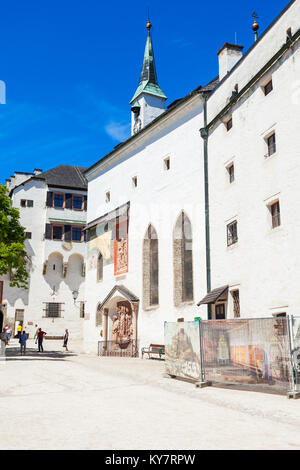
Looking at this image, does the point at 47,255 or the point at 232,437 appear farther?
the point at 47,255

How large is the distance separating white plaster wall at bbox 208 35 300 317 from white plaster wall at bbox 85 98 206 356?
89.4 inches

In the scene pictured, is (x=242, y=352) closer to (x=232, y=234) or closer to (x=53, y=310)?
(x=232, y=234)

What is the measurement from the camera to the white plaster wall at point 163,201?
24797 millimetres

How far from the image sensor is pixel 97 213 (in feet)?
124

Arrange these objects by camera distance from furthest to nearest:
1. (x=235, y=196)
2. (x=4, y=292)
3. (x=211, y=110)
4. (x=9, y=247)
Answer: (x=4, y=292) < (x=9, y=247) < (x=211, y=110) < (x=235, y=196)

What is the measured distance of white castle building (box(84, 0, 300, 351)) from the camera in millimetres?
17344

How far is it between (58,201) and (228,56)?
93.8 feet

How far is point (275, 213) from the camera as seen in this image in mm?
17875

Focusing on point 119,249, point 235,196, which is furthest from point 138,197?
point 235,196

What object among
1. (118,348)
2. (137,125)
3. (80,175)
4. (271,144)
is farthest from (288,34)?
(80,175)

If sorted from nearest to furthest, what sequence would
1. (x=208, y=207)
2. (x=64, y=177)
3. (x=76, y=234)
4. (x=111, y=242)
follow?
(x=208, y=207) → (x=111, y=242) → (x=76, y=234) → (x=64, y=177)

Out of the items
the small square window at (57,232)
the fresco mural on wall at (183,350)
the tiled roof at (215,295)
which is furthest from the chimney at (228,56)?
the small square window at (57,232)

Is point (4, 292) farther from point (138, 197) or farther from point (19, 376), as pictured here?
point (19, 376)

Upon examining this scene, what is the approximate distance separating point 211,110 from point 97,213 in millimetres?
16207
